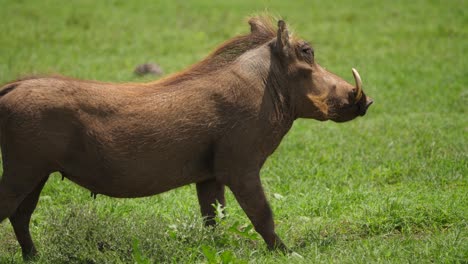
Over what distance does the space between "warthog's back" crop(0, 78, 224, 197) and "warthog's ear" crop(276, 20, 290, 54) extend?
676mm

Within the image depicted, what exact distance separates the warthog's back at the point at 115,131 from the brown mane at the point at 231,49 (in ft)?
0.58

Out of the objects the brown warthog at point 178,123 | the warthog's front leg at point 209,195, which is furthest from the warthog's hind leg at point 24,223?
the warthog's front leg at point 209,195

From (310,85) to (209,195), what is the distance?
109cm

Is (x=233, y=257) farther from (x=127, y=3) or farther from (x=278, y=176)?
(x=127, y=3)

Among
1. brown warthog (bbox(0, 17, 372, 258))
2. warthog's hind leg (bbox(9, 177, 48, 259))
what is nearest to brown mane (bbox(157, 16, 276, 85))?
brown warthog (bbox(0, 17, 372, 258))

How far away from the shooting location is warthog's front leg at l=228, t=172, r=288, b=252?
5.11 m

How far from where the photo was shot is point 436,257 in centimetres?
482

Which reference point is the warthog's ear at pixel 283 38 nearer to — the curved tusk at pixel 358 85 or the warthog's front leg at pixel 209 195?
the curved tusk at pixel 358 85

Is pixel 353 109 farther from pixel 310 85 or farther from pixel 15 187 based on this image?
pixel 15 187

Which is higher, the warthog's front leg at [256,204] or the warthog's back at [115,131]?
the warthog's back at [115,131]

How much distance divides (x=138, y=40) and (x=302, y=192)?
295 inches

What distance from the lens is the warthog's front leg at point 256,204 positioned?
5.11 meters

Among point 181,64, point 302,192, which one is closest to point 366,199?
point 302,192

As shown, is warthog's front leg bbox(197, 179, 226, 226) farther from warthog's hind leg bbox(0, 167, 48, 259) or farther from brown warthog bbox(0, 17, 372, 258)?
warthog's hind leg bbox(0, 167, 48, 259)
